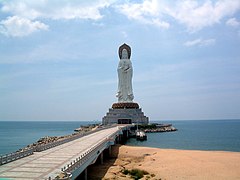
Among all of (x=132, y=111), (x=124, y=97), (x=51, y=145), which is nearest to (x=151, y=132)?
(x=132, y=111)

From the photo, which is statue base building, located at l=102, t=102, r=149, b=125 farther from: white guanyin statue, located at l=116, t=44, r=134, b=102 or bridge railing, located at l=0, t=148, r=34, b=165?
bridge railing, located at l=0, t=148, r=34, b=165

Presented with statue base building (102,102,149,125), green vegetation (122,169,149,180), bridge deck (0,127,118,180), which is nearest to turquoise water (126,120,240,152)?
statue base building (102,102,149,125)

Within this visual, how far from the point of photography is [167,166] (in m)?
24.1

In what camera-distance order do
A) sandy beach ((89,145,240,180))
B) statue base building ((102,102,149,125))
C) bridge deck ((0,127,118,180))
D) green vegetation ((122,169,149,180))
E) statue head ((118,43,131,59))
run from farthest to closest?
statue head ((118,43,131,59))
statue base building ((102,102,149,125))
sandy beach ((89,145,240,180))
green vegetation ((122,169,149,180))
bridge deck ((0,127,118,180))

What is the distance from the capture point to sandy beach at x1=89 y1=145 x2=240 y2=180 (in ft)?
68.1

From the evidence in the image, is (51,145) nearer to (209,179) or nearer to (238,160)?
(209,179)

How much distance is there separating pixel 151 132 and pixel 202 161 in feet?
129

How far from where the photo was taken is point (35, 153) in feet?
69.2

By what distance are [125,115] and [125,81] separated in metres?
9.27

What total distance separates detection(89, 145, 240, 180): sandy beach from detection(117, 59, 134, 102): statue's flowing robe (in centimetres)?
4357

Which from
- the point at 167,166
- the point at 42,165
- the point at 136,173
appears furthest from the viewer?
the point at 167,166

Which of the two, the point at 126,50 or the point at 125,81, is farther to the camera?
the point at 126,50

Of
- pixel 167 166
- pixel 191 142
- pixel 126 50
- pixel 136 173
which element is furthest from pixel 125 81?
pixel 136 173

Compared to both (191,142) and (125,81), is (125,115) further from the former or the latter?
(191,142)
